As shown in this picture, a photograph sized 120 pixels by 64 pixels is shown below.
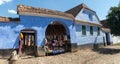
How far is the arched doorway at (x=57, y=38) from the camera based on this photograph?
17955mm

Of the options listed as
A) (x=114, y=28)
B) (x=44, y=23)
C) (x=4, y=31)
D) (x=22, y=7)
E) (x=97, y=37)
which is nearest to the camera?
(x=4, y=31)

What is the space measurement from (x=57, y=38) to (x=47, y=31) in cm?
142

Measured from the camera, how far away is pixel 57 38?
1930 cm

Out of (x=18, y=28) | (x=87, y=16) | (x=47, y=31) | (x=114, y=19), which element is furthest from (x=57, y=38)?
(x=114, y=19)

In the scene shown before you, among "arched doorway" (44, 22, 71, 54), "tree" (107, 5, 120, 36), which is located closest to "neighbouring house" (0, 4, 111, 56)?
"arched doorway" (44, 22, 71, 54)

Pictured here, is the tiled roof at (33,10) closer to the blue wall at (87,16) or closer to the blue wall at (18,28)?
the blue wall at (18,28)

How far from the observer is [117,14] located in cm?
2197

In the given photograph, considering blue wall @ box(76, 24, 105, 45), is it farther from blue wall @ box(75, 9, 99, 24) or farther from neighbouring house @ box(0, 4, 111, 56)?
blue wall @ box(75, 9, 99, 24)

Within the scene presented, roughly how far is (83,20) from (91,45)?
147 inches

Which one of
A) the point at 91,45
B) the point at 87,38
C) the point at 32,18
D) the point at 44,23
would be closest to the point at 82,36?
the point at 87,38

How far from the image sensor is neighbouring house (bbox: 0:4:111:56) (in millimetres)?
14727

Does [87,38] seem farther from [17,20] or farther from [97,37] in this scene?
[17,20]

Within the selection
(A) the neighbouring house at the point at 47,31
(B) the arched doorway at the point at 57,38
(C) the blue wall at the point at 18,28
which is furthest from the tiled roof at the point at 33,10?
(B) the arched doorway at the point at 57,38

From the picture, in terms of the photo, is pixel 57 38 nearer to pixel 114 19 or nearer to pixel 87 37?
pixel 87 37
